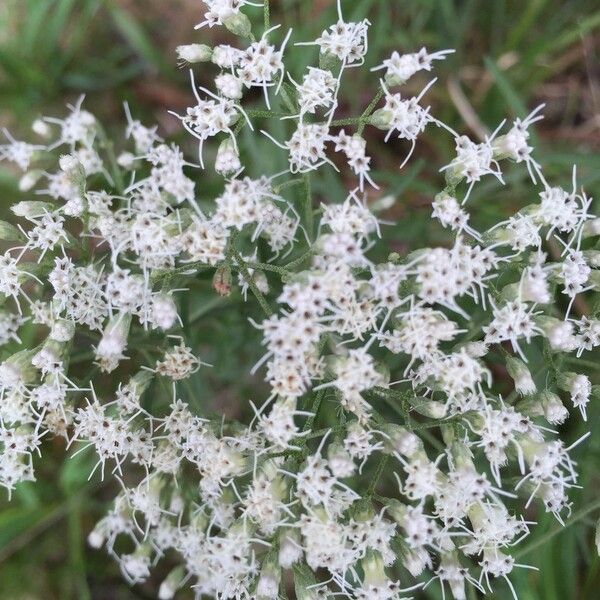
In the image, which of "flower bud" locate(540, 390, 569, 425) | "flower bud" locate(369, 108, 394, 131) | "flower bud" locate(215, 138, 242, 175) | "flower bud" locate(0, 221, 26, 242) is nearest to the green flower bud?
"flower bud" locate(215, 138, 242, 175)

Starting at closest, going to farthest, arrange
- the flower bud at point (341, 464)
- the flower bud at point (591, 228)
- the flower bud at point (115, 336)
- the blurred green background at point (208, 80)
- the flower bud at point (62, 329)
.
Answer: the flower bud at point (341, 464) → the flower bud at point (115, 336) → the flower bud at point (62, 329) → the flower bud at point (591, 228) → the blurred green background at point (208, 80)

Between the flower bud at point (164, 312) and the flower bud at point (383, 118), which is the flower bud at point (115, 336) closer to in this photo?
the flower bud at point (164, 312)

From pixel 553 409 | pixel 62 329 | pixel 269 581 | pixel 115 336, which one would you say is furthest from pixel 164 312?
pixel 553 409

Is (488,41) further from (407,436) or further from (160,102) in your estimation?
(407,436)

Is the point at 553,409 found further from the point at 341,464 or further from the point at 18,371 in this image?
the point at 18,371

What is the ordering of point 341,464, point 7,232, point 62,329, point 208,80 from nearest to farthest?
point 341,464
point 62,329
point 7,232
point 208,80

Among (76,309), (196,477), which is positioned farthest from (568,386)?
(196,477)

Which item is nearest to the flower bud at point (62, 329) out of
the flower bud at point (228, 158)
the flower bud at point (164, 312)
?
the flower bud at point (164, 312)

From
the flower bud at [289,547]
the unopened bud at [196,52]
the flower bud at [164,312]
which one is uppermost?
the unopened bud at [196,52]
